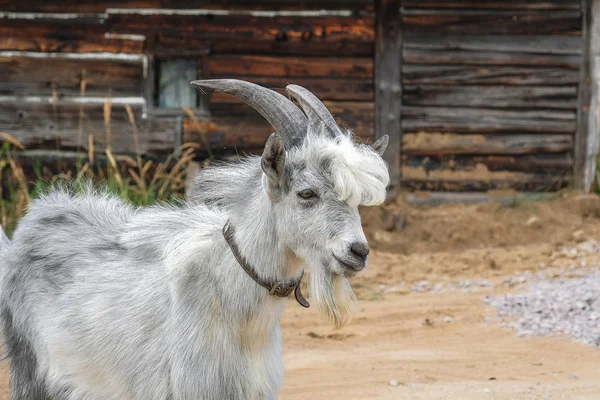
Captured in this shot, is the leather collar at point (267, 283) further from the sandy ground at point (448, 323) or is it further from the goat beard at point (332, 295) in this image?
the sandy ground at point (448, 323)

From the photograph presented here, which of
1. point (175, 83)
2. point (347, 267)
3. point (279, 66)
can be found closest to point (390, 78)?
point (279, 66)

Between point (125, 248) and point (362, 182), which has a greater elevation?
point (362, 182)

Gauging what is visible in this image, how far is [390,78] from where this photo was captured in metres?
10.1

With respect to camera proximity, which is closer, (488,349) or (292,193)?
(292,193)

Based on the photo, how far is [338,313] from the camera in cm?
375

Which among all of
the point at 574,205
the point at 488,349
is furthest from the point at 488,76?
the point at 488,349

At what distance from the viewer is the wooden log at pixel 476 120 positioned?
33.2ft

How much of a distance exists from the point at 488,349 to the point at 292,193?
3.29 m

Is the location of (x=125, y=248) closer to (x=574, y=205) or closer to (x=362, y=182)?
(x=362, y=182)

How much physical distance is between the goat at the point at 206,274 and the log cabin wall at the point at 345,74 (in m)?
5.55

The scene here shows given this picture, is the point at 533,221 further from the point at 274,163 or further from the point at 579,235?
the point at 274,163

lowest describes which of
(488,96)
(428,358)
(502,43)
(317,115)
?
(428,358)

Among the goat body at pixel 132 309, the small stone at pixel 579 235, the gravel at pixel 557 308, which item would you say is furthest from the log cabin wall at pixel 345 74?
the goat body at pixel 132 309

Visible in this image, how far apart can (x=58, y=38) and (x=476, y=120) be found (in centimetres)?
473
